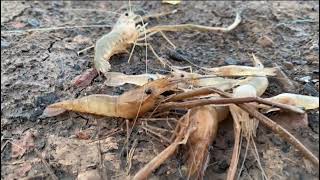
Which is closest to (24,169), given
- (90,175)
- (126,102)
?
(90,175)

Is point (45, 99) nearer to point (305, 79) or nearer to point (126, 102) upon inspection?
point (126, 102)

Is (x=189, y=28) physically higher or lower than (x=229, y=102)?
lower

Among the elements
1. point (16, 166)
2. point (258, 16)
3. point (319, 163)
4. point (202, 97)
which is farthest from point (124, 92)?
point (258, 16)

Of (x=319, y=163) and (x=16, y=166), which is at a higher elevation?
(x=319, y=163)

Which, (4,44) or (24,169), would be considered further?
(4,44)

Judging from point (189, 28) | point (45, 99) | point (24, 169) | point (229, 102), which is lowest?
point (24, 169)

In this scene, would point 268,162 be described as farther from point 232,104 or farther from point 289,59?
point 289,59

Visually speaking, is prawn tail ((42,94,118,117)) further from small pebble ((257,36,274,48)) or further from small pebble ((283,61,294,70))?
small pebble ((257,36,274,48))
